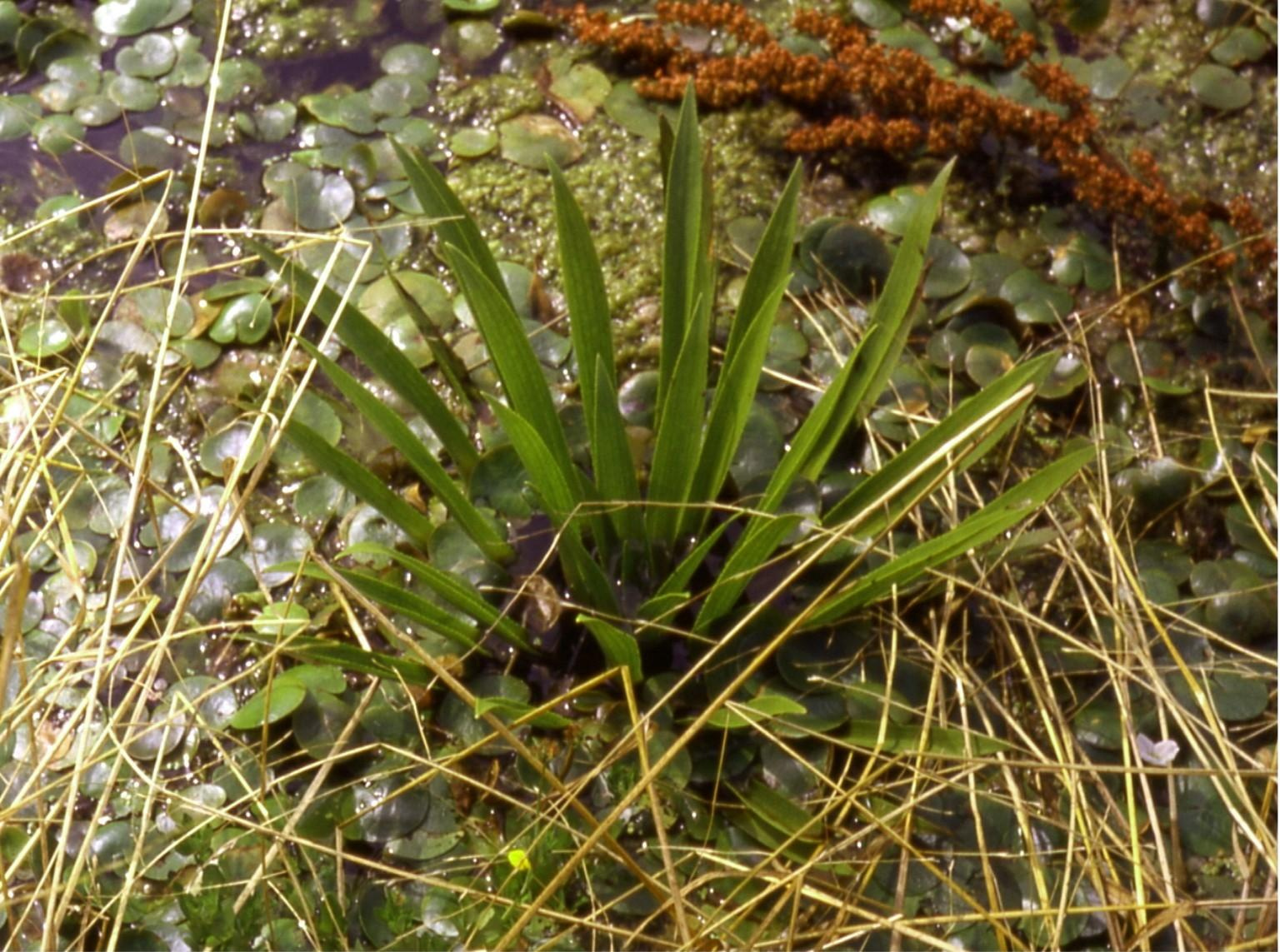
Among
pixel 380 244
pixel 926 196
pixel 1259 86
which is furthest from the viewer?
pixel 1259 86

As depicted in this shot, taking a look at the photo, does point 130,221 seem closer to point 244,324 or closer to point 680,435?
point 244,324

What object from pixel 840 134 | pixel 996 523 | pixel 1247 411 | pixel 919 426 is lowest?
pixel 1247 411

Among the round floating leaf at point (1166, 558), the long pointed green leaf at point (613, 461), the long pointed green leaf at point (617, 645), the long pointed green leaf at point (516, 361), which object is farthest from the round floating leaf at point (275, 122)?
the round floating leaf at point (1166, 558)

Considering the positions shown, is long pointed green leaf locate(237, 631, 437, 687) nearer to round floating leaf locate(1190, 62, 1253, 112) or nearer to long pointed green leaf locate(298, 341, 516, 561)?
long pointed green leaf locate(298, 341, 516, 561)

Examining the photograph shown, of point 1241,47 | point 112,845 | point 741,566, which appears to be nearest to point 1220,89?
point 1241,47

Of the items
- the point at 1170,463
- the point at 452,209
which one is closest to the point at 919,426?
the point at 1170,463

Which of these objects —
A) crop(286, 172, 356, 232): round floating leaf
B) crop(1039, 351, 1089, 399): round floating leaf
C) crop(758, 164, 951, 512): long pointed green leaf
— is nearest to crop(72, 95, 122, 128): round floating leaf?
crop(286, 172, 356, 232): round floating leaf

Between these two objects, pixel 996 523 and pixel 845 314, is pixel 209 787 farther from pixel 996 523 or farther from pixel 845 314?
pixel 845 314
